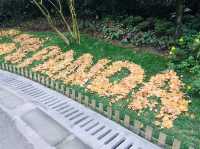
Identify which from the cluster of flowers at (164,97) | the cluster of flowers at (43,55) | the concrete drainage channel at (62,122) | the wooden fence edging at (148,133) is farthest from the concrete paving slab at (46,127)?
the cluster of flowers at (43,55)

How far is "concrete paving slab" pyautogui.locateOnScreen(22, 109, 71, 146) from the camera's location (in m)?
4.90

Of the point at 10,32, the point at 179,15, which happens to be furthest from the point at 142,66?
the point at 10,32

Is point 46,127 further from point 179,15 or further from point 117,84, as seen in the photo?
point 179,15

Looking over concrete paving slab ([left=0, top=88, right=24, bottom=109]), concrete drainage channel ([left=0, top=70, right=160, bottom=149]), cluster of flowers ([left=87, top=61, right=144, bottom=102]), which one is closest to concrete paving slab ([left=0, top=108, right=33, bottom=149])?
concrete drainage channel ([left=0, top=70, right=160, bottom=149])

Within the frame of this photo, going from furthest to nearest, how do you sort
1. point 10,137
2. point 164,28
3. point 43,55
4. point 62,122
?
point 43,55
point 164,28
point 62,122
point 10,137

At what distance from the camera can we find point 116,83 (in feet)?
22.3

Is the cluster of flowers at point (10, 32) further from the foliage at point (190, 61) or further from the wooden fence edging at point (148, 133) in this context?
the wooden fence edging at point (148, 133)

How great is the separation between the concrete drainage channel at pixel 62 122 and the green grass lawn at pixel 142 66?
58cm

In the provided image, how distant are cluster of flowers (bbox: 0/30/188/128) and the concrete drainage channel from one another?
0.78 meters

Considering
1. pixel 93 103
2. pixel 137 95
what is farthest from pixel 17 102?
pixel 137 95

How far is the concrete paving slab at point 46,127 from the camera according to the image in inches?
193

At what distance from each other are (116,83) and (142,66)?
1105 mm

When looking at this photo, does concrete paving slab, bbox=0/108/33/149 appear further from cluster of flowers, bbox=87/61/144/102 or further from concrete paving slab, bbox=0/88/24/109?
cluster of flowers, bbox=87/61/144/102

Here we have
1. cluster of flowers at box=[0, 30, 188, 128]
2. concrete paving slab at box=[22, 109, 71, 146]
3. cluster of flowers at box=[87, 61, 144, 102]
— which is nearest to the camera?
concrete paving slab at box=[22, 109, 71, 146]
